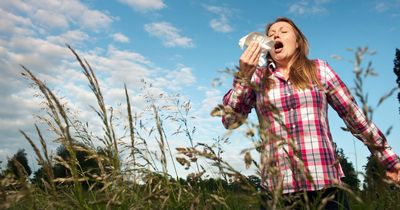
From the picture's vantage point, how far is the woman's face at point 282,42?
3.90m

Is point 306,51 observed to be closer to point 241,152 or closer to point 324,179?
point 324,179

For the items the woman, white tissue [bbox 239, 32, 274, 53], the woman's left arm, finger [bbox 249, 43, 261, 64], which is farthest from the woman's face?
finger [bbox 249, 43, 261, 64]

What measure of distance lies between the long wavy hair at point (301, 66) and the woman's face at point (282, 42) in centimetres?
7

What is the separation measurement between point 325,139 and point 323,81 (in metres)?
0.60

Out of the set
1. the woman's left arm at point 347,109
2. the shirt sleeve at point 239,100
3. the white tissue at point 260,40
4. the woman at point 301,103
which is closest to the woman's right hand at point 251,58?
the woman at point 301,103

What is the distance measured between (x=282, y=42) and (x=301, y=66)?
30 centimetres

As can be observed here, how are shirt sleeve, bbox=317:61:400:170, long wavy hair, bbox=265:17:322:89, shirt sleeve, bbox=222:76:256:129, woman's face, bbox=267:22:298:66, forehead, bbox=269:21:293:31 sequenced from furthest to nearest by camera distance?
forehead, bbox=269:21:293:31
woman's face, bbox=267:22:298:66
shirt sleeve, bbox=222:76:256:129
long wavy hair, bbox=265:17:322:89
shirt sleeve, bbox=317:61:400:170

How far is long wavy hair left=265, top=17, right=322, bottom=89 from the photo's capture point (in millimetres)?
3647

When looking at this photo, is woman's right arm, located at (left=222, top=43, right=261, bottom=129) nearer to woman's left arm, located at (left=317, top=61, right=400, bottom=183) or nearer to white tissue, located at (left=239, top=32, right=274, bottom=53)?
white tissue, located at (left=239, top=32, right=274, bottom=53)

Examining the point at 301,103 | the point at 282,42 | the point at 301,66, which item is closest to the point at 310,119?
the point at 301,103

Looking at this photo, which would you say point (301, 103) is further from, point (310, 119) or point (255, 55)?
point (255, 55)

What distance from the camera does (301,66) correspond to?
151 inches

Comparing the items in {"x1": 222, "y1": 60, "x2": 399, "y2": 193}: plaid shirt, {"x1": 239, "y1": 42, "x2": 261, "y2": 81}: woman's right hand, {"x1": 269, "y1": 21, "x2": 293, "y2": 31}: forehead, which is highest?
{"x1": 269, "y1": 21, "x2": 293, "y2": 31}: forehead

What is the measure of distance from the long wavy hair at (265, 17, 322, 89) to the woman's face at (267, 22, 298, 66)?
7 centimetres
